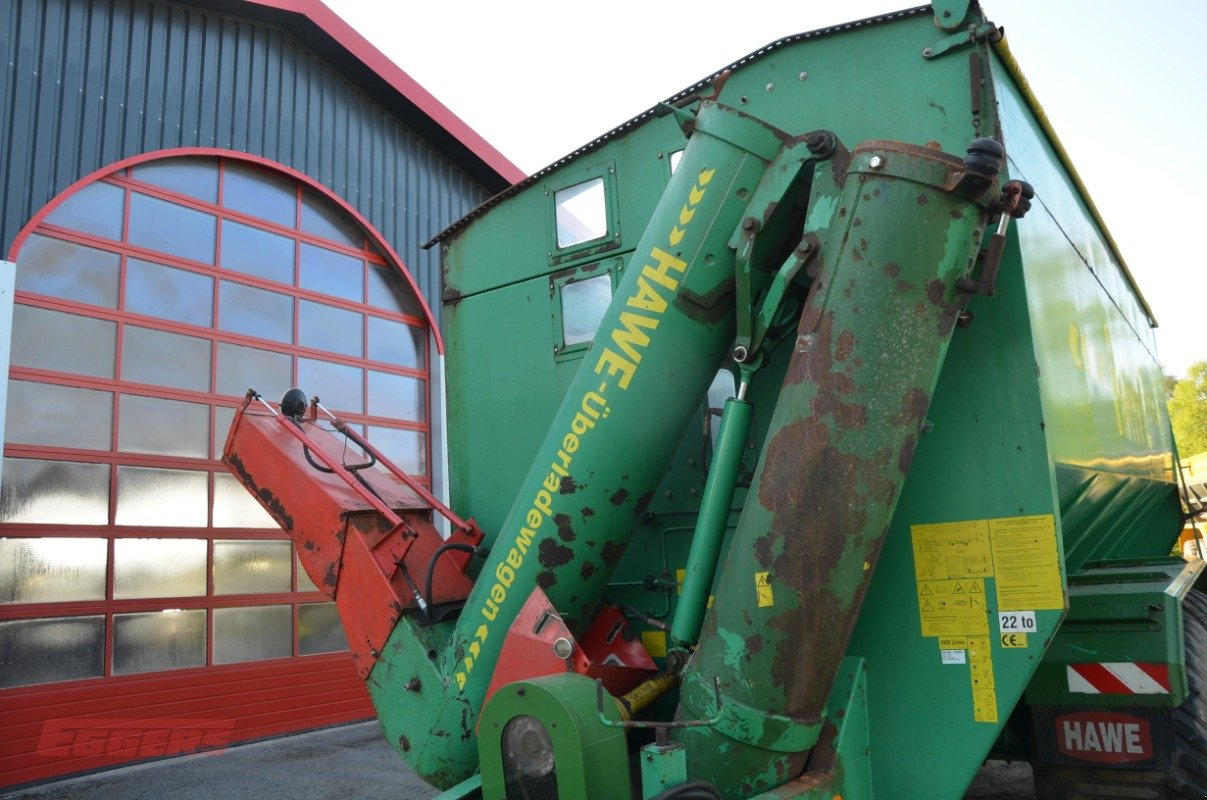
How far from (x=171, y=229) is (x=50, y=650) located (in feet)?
10.7

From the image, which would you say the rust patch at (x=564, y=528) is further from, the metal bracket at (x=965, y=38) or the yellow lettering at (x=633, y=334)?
the metal bracket at (x=965, y=38)

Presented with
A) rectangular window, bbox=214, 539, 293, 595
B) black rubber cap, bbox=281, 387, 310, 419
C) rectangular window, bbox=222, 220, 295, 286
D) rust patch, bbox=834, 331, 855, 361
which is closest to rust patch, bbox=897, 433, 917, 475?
rust patch, bbox=834, 331, 855, 361

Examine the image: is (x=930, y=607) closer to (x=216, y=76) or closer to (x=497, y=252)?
(x=497, y=252)

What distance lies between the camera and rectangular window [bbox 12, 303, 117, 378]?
6219 mm

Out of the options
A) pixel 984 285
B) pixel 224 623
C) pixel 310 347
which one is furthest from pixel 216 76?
pixel 984 285

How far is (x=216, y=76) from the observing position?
755 cm

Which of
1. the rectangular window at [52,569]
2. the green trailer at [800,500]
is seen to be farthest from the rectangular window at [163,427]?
the green trailer at [800,500]

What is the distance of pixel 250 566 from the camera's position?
743 centimetres

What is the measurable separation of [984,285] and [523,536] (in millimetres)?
1557

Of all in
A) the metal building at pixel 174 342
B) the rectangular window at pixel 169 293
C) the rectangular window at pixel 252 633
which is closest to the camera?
the metal building at pixel 174 342

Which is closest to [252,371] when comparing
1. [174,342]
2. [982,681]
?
[174,342]

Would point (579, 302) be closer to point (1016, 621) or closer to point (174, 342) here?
point (1016, 621)

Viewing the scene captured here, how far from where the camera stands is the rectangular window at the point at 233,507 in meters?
7.29

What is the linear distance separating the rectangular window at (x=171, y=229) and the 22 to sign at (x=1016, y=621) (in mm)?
6712
